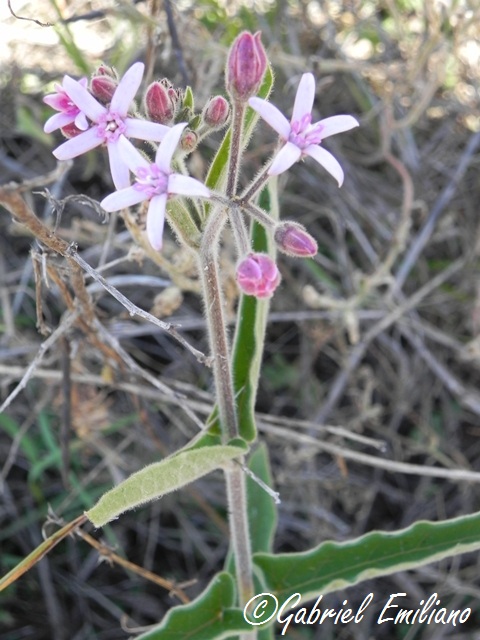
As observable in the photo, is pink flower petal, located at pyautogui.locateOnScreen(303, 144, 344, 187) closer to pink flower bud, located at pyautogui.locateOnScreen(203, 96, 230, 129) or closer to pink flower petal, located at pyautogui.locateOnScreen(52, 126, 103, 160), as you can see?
pink flower bud, located at pyautogui.locateOnScreen(203, 96, 230, 129)

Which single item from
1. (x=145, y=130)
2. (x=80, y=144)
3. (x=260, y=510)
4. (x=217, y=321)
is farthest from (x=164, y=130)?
(x=260, y=510)

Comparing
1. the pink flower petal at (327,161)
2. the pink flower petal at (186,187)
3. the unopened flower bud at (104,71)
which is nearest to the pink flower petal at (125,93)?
the unopened flower bud at (104,71)

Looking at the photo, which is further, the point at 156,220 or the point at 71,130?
the point at 71,130

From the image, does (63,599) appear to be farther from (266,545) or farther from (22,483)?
(266,545)

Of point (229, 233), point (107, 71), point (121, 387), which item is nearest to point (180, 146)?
point (107, 71)

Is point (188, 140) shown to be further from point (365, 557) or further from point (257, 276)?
point (365, 557)

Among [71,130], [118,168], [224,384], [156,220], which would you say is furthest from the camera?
[224,384]

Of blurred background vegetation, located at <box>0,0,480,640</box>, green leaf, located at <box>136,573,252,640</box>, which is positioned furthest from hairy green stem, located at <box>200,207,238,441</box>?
blurred background vegetation, located at <box>0,0,480,640</box>
